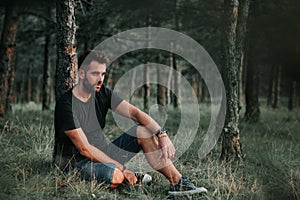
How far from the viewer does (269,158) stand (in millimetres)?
5559

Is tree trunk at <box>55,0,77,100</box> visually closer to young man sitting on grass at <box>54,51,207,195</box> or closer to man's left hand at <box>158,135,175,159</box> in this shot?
young man sitting on grass at <box>54,51,207,195</box>

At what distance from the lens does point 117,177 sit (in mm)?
3969

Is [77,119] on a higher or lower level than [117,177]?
higher

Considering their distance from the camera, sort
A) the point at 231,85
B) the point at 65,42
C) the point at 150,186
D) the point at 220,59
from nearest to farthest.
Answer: the point at 150,186, the point at 65,42, the point at 231,85, the point at 220,59

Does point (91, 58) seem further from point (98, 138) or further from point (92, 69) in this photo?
point (98, 138)

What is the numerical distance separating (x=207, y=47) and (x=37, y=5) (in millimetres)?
5529

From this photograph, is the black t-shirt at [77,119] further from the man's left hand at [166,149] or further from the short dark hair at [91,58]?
the man's left hand at [166,149]

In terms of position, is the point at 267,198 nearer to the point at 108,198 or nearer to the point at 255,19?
the point at 108,198

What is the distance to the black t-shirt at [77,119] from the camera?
13.2ft

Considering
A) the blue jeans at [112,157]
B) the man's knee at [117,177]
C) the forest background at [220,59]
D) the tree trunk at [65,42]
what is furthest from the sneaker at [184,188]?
the tree trunk at [65,42]

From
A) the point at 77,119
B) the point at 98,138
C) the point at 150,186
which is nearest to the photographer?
the point at 77,119

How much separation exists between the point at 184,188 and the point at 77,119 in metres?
1.40

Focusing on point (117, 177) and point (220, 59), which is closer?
point (117, 177)

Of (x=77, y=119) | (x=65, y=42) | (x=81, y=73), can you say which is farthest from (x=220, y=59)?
(x=77, y=119)
